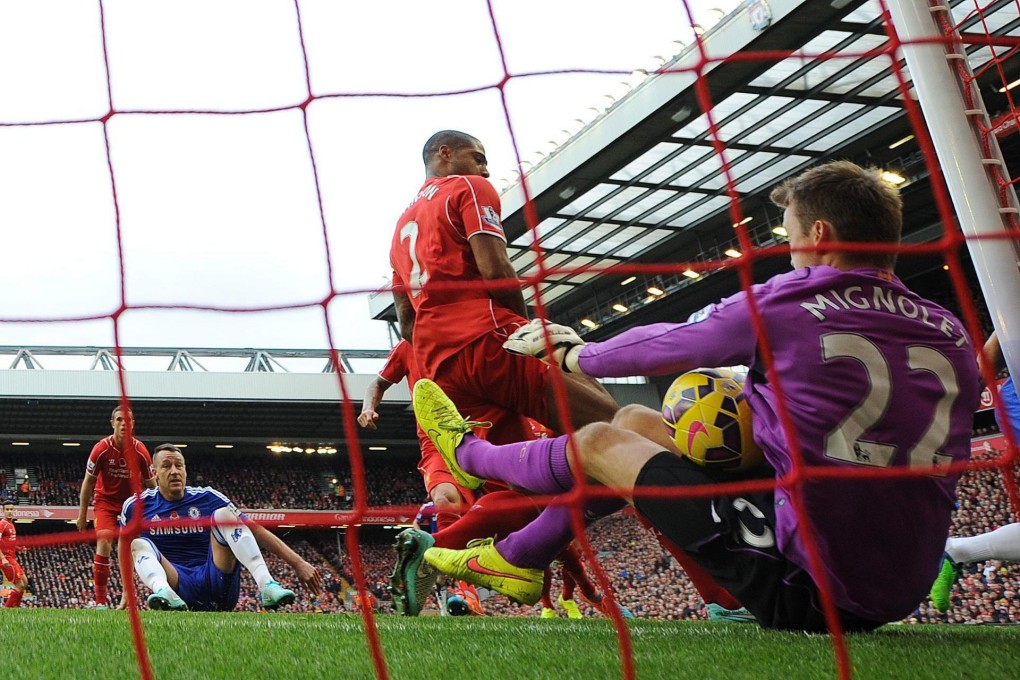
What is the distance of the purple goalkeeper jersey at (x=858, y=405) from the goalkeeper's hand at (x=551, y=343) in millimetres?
245

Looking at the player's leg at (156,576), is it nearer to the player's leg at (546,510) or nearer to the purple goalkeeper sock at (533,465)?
the player's leg at (546,510)

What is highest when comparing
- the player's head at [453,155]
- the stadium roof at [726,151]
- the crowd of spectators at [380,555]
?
the stadium roof at [726,151]

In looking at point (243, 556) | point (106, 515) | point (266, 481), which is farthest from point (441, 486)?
point (266, 481)

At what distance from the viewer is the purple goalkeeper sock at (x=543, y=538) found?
6.91 feet

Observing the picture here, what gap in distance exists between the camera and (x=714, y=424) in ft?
6.33

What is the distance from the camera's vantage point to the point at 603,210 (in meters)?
15.5

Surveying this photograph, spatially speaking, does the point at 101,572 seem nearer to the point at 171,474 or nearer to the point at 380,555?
the point at 171,474

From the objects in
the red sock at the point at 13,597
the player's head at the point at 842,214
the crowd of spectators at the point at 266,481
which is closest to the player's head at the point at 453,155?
the player's head at the point at 842,214

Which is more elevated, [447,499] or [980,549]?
[447,499]

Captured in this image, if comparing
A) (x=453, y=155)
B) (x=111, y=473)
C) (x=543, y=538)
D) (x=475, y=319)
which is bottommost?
(x=543, y=538)

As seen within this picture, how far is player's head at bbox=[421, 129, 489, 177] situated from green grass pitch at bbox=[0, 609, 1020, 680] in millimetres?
1623


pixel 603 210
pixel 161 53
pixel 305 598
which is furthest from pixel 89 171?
pixel 305 598

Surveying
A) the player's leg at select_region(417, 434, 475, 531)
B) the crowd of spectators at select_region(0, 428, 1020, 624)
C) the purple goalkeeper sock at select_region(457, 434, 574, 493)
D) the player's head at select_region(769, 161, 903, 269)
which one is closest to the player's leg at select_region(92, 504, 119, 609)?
the crowd of spectators at select_region(0, 428, 1020, 624)

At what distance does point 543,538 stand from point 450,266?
116 centimetres
